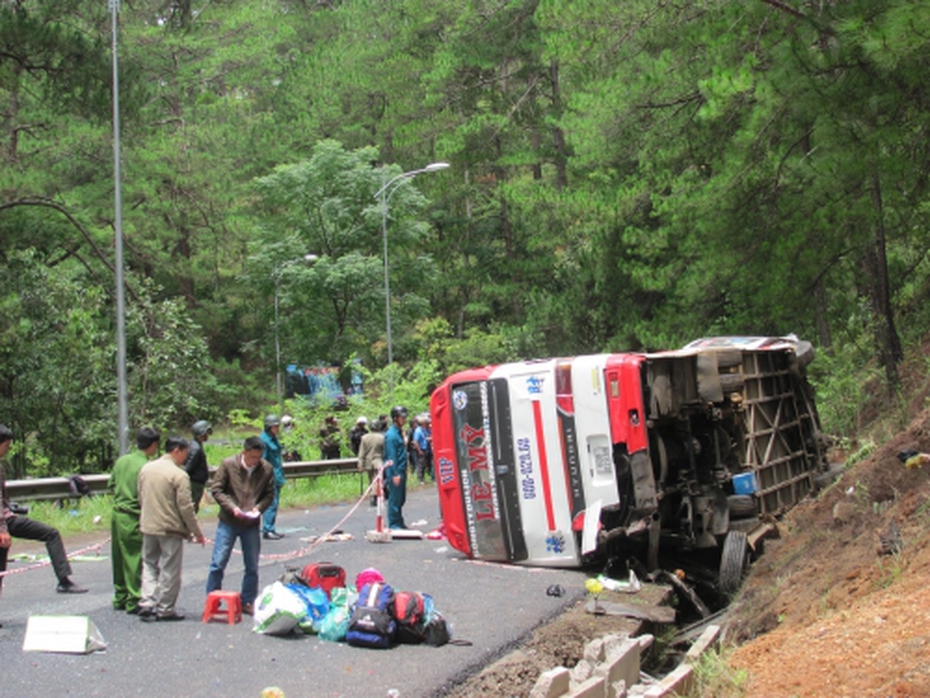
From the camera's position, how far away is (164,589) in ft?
29.7

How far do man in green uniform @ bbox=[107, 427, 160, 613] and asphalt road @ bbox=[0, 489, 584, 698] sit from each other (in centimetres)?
20

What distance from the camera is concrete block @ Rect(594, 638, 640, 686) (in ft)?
23.4

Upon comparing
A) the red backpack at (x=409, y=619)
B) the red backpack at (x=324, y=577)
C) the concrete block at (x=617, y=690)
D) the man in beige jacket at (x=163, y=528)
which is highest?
the man in beige jacket at (x=163, y=528)

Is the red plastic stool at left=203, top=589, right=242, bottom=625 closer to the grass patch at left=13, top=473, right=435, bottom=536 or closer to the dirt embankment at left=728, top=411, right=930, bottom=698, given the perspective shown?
the dirt embankment at left=728, top=411, right=930, bottom=698

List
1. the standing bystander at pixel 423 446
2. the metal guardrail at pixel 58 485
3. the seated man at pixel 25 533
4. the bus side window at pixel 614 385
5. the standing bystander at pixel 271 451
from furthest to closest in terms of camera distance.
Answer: the standing bystander at pixel 423 446
the metal guardrail at pixel 58 485
the standing bystander at pixel 271 451
the bus side window at pixel 614 385
the seated man at pixel 25 533

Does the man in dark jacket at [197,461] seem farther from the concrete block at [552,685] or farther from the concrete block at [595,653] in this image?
the concrete block at [552,685]

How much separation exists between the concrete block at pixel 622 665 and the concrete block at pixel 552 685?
1.96 ft

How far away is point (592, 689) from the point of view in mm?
6383

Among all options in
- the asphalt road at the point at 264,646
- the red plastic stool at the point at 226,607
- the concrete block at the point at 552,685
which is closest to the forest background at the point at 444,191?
the asphalt road at the point at 264,646

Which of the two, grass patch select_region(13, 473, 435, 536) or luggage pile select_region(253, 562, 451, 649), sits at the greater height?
grass patch select_region(13, 473, 435, 536)

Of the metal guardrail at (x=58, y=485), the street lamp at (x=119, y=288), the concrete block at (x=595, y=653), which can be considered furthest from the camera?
the street lamp at (x=119, y=288)

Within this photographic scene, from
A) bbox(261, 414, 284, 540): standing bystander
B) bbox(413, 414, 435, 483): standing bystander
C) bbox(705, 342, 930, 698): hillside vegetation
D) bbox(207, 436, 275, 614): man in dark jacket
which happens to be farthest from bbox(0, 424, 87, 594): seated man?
bbox(413, 414, 435, 483): standing bystander

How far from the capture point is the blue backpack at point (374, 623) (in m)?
8.25

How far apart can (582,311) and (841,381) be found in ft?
41.3
